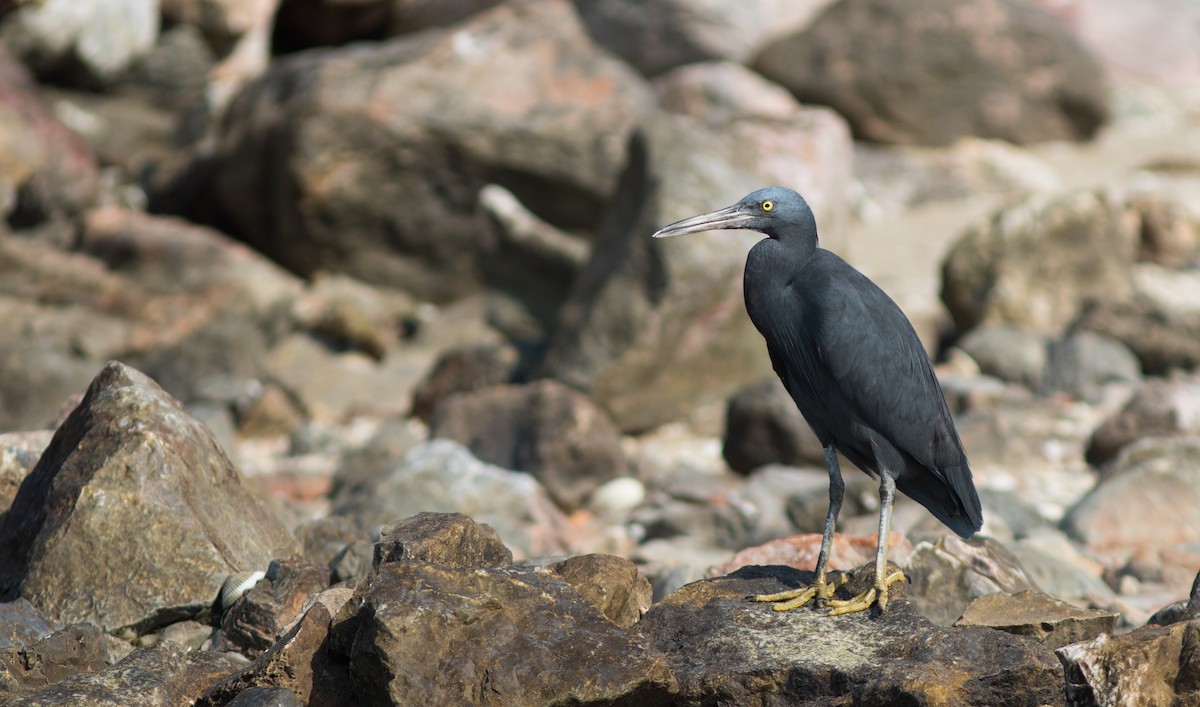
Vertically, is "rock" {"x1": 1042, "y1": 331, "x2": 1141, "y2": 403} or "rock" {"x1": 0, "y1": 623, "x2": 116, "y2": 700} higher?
"rock" {"x1": 0, "y1": 623, "x2": 116, "y2": 700}

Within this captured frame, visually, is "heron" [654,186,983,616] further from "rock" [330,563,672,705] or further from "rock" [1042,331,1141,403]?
"rock" [1042,331,1141,403]

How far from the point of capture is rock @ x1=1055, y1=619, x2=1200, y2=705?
13.5 feet

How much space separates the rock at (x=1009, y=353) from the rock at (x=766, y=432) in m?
3.62

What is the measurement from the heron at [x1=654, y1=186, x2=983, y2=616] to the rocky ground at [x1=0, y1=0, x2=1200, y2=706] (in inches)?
17.7

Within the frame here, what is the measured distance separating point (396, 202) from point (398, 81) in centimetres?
148

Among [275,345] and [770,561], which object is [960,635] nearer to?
[770,561]

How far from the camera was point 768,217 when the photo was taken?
18.3 feet

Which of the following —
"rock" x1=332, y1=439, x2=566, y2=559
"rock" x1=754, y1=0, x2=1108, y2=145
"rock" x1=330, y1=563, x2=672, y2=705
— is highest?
"rock" x1=330, y1=563, x2=672, y2=705

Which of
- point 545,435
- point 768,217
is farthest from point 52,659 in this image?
point 545,435

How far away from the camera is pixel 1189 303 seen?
15.7 metres

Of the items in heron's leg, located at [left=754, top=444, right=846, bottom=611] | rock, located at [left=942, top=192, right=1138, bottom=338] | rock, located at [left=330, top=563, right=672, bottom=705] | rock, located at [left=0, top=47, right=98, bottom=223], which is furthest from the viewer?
rock, located at [left=0, top=47, right=98, bottom=223]

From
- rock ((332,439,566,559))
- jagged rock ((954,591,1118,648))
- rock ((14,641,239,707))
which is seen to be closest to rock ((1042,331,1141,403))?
rock ((332,439,566,559))

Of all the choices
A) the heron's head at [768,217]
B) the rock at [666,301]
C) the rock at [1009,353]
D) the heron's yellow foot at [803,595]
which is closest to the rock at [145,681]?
the heron's yellow foot at [803,595]

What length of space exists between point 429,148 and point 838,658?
12.3m
